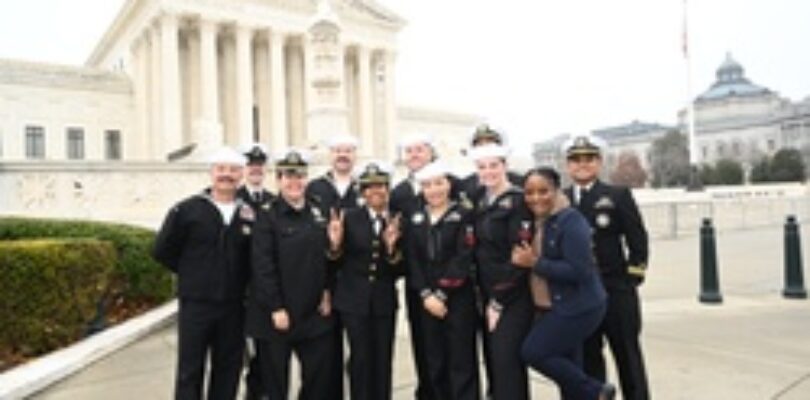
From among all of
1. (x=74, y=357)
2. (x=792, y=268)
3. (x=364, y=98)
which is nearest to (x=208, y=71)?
(x=364, y=98)

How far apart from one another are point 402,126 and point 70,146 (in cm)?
2656

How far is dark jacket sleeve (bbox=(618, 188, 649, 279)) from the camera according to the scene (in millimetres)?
4449

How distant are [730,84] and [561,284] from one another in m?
135

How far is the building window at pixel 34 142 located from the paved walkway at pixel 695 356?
39542 millimetres

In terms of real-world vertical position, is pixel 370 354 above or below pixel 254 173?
below

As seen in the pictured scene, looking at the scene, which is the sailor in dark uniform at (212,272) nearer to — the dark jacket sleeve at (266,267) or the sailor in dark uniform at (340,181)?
the dark jacket sleeve at (266,267)

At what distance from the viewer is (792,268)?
894cm

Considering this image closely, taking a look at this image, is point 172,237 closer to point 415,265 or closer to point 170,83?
point 415,265

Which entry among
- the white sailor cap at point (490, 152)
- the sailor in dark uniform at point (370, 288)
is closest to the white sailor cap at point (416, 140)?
the sailor in dark uniform at point (370, 288)

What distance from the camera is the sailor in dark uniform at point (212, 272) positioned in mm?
4422

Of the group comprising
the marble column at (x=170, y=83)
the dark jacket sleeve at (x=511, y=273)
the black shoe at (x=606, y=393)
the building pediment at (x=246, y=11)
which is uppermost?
the building pediment at (x=246, y=11)

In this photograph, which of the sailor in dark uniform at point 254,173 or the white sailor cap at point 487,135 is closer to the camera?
the white sailor cap at point 487,135

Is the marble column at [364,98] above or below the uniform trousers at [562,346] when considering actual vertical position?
above

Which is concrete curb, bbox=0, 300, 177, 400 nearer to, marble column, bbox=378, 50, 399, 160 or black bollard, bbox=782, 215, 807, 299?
black bollard, bbox=782, 215, 807, 299
